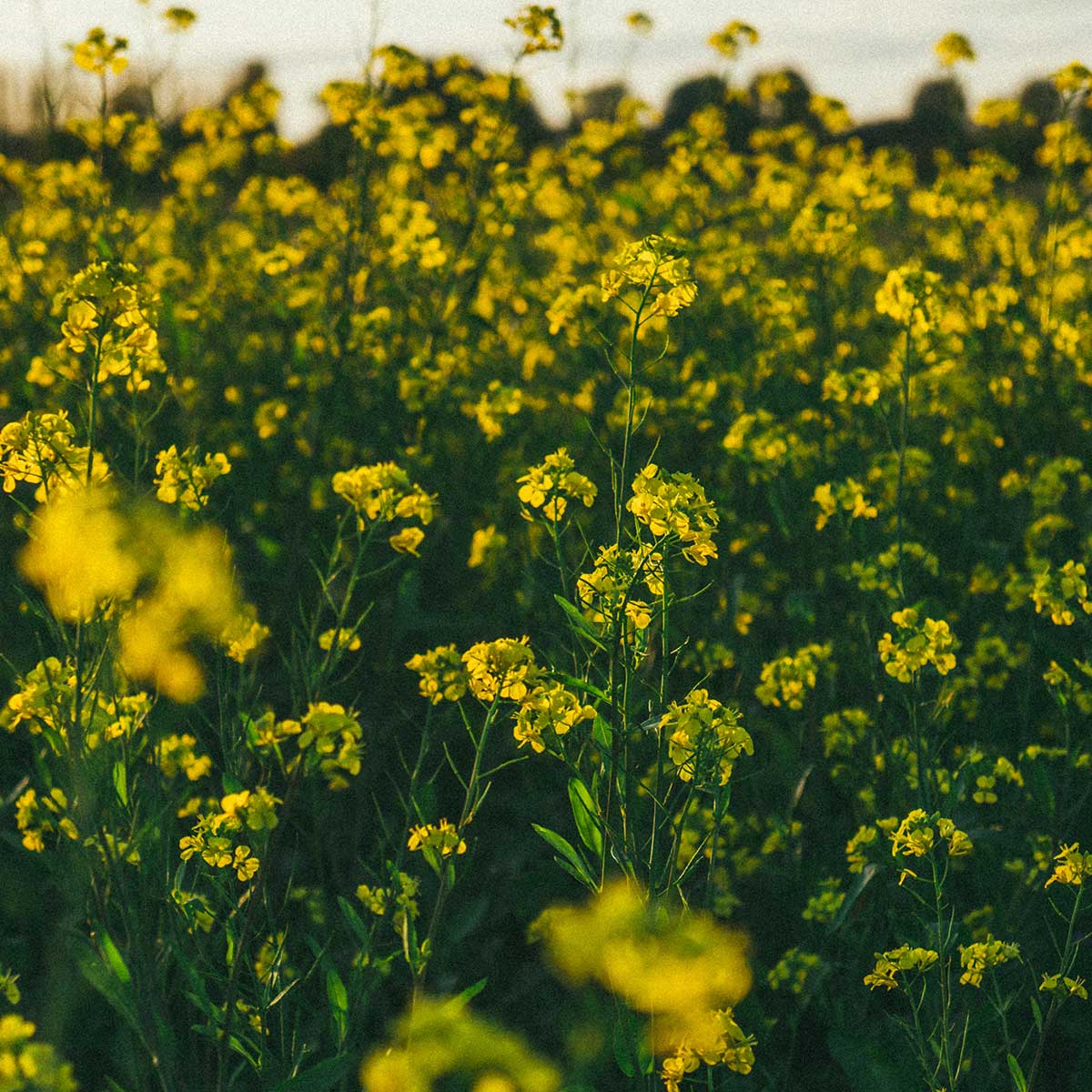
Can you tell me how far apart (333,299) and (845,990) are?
8.57 feet

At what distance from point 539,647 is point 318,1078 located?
0.80 metres

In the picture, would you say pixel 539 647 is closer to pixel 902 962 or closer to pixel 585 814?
pixel 585 814

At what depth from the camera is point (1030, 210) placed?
6.10 metres

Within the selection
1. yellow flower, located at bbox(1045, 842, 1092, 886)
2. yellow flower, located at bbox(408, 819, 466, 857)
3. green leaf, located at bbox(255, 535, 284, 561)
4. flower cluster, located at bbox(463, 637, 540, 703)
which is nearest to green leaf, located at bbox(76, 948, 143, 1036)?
yellow flower, located at bbox(408, 819, 466, 857)

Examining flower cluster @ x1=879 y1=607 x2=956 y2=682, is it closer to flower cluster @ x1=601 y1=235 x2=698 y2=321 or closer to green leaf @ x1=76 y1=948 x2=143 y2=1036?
flower cluster @ x1=601 y1=235 x2=698 y2=321

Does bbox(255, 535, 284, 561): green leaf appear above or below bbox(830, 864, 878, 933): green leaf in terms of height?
above

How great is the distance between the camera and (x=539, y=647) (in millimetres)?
2043

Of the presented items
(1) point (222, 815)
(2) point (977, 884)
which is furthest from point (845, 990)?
(1) point (222, 815)

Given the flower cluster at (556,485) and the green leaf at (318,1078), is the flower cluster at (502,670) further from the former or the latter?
the green leaf at (318,1078)

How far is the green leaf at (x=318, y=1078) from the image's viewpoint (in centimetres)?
146

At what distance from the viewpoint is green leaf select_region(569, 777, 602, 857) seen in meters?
1.54

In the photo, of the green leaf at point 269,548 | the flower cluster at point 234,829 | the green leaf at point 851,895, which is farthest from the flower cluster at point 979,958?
the green leaf at point 269,548

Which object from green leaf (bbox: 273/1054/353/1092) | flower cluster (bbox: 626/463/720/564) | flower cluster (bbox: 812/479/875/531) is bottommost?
green leaf (bbox: 273/1054/353/1092)

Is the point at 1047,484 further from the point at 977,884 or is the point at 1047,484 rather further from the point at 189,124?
the point at 189,124
